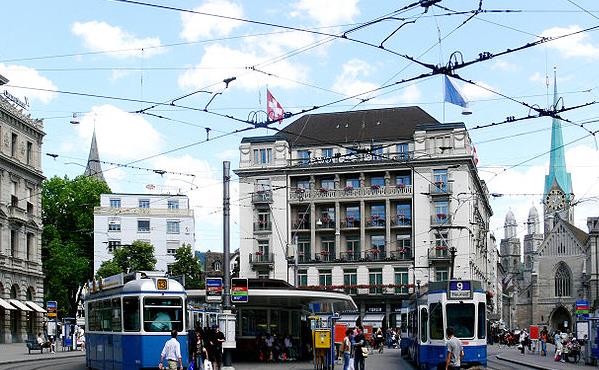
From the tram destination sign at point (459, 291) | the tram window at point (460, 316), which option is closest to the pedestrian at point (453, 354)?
the tram window at point (460, 316)

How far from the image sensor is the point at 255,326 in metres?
42.2

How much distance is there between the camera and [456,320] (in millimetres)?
30812

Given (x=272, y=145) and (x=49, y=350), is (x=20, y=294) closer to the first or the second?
(x=49, y=350)

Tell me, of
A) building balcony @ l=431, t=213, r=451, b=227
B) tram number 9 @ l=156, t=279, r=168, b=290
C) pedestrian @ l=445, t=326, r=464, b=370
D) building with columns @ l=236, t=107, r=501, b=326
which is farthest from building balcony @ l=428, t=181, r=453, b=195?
pedestrian @ l=445, t=326, r=464, b=370

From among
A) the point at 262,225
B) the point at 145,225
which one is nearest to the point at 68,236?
the point at 145,225

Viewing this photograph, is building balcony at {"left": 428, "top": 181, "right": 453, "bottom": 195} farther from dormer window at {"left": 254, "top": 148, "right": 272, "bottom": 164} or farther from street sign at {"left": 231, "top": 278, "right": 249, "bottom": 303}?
street sign at {"left": 231, "top": 278, "right": 249, "bottom": 303}

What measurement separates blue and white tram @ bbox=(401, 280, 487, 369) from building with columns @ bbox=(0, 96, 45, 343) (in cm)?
3480

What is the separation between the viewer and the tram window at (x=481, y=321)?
30.7m

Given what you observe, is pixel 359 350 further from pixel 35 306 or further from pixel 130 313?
pixel 35 306

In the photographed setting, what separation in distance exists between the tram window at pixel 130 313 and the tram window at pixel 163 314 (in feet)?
0.85

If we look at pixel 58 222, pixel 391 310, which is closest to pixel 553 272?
pixel 391 310

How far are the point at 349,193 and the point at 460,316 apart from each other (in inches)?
2018

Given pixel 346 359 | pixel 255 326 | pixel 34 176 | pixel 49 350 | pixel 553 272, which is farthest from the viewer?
pixel 553 272

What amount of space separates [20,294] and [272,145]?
27.4 m
